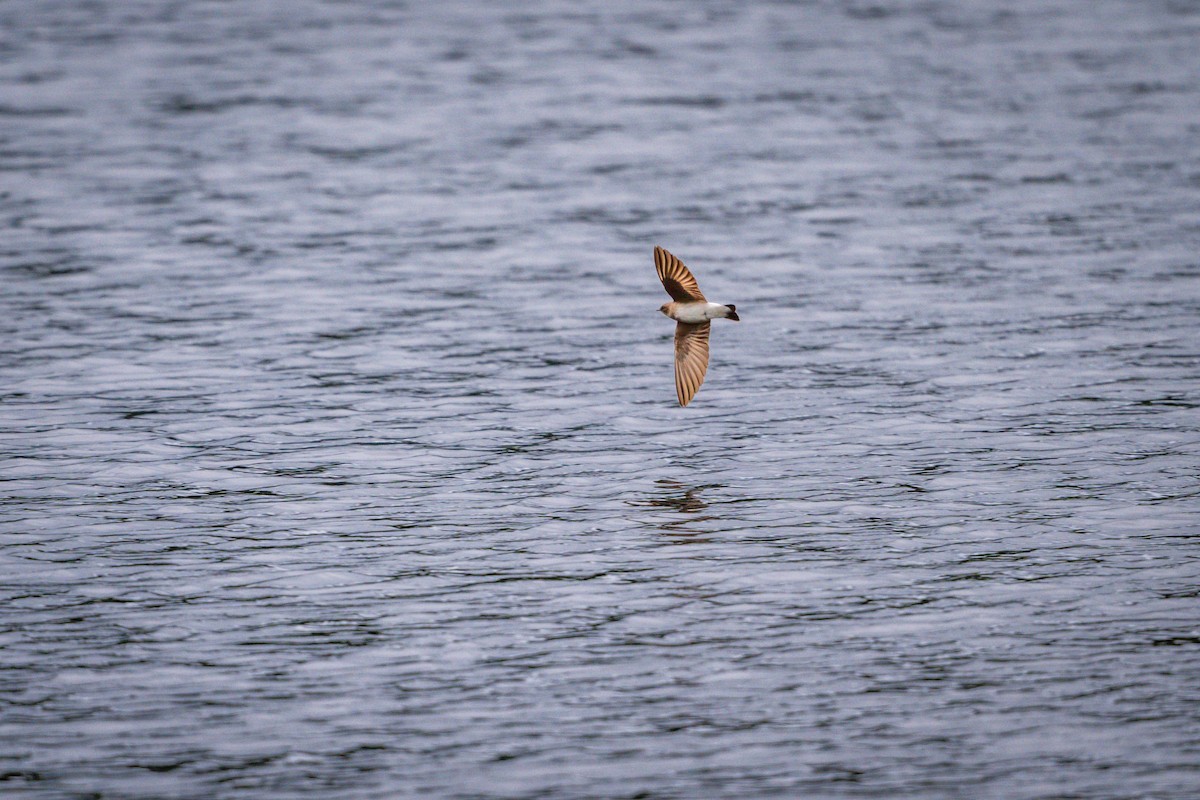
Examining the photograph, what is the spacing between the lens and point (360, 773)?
880cm

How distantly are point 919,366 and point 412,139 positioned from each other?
1264 centimetres

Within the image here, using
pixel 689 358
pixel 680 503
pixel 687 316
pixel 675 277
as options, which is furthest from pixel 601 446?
pixel 675 277

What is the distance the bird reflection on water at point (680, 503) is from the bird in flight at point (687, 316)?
72 cm

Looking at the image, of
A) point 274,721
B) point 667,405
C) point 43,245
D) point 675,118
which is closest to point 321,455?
point 667,405

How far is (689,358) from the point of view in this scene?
44.0ft

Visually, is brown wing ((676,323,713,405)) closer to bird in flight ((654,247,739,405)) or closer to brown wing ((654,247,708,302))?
bird in flight ((654,247,739,405))

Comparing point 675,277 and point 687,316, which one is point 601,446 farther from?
point 675,277

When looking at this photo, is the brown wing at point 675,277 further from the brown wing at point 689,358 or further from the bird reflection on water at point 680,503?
the bird reflection on water at point 680,503

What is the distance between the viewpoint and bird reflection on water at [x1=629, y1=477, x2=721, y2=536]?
39.2ft

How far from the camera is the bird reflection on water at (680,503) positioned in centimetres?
1196

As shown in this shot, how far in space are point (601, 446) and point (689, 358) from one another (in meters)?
1.06

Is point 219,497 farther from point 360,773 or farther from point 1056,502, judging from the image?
point 1056,502

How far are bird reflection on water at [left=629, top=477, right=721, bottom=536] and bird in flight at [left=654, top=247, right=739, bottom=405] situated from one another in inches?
28.5

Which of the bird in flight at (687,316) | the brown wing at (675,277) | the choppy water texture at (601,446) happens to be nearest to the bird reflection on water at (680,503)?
the choppy water texture at (601,446)
